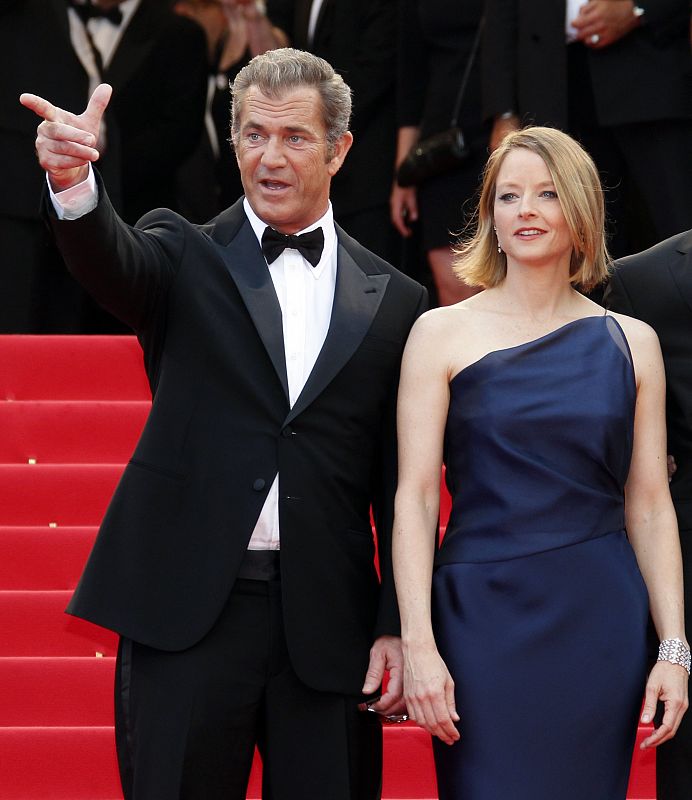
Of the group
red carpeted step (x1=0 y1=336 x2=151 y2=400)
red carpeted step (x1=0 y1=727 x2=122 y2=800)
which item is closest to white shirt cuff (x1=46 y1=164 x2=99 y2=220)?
red carpeted step (x1=0 y1=727 x2=122 y2=800)

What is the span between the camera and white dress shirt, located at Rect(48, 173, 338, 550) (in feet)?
9.57

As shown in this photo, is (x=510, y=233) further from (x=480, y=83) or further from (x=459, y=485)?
(x=480, y=83)

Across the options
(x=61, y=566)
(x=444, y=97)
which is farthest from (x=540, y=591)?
(x=444, y=97)

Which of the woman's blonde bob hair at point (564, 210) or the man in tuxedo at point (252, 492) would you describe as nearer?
the man in tuxedo at point (252, 492)

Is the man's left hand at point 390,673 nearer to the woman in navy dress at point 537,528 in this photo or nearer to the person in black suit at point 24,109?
the woman in navy dress at point 537,528

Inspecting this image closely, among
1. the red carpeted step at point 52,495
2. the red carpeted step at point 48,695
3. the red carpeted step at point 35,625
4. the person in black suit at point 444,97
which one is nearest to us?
the red carpeted step at point 48,695

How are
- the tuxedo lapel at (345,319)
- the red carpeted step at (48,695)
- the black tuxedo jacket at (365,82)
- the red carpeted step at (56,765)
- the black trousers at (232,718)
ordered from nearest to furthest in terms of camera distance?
the black trousers at (232,718), the tuxedo lapel at (345,319), the red carpeted step at (56,765), the red carpeted step at (48,695), the black tuxedo jacket at (365,82)

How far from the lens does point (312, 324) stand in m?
3.03

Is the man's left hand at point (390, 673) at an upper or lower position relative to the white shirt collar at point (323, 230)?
lower

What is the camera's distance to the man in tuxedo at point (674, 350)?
3.02 metres

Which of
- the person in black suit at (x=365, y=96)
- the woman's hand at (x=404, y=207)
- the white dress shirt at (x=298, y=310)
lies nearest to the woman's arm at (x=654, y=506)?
the white dress shirt at (x=298, y=310)

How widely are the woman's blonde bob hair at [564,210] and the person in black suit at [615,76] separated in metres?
2.04

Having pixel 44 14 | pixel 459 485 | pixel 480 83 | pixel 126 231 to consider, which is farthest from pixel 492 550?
pixel 44 14

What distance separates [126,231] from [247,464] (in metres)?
0.49
